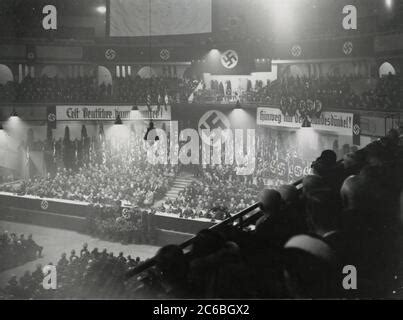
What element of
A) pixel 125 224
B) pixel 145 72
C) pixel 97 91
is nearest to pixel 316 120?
pixel 125 224

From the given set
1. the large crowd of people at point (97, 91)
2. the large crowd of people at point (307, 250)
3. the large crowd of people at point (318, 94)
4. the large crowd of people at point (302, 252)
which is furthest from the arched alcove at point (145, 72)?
the large crowd of people at point (307, 250)

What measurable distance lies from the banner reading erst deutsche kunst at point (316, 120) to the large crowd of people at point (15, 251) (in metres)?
13.3

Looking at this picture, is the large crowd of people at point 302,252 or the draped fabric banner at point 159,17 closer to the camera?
the large crowd of people at point 302,252

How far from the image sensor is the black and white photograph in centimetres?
2022

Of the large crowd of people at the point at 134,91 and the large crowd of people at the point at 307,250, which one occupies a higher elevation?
the large crowd of people at the point at 134,91

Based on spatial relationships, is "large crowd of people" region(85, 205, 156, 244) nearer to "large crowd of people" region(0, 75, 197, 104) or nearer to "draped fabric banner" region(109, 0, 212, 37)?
"large crowd of people" region(0, 75, 197, 104)

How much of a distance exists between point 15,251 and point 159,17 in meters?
18.1

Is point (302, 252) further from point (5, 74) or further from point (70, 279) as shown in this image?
point (5, 74)

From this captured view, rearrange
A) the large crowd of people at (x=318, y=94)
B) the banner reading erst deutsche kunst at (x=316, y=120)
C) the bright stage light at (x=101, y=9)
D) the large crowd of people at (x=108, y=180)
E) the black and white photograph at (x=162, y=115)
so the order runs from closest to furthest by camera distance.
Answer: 1. the large crowd of people at (x=318, y=94)
2. the black and white photograph at (x=162, y=115)
3. the banner reading erst deutsche kunst at (x=316, y=120)
4. the large crowd of people at (x=108, y=180)
5. the bright stage light at (x=101, y=9)

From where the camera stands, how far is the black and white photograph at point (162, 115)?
796 inches

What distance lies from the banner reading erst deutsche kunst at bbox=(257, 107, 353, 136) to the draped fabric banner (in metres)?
7.27

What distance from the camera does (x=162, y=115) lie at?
31.2 meters

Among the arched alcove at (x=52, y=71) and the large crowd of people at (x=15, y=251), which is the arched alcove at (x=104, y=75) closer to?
the arched alcove at (x=52, y=71)
